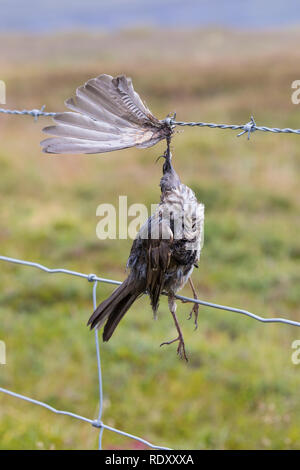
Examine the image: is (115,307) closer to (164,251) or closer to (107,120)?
(164,251)

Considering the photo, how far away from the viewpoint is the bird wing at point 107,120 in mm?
1913

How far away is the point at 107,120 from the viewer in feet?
6.61

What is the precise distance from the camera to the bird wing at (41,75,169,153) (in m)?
1.91

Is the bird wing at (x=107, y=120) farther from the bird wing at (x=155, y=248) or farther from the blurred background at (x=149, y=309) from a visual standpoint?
the blurred background at (x=149, y=309)

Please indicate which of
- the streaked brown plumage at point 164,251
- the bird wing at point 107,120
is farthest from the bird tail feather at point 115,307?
the bird wing at point 107,120

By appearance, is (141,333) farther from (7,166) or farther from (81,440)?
(7,166)

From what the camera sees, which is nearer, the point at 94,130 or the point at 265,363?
the point at 94,130

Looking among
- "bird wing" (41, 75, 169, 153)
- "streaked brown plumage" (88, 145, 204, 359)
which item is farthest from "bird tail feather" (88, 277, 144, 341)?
"bird wing" (41, 75, 169, 153)

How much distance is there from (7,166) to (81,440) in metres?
8.50

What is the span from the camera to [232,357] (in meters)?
4.75

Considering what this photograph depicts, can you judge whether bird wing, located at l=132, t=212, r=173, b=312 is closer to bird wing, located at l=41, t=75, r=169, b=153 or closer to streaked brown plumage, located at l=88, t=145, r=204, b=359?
streaked brown plumage, located at l=88, t=145, r=204, b=359

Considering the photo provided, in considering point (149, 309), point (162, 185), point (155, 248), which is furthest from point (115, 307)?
point (149, 309)
